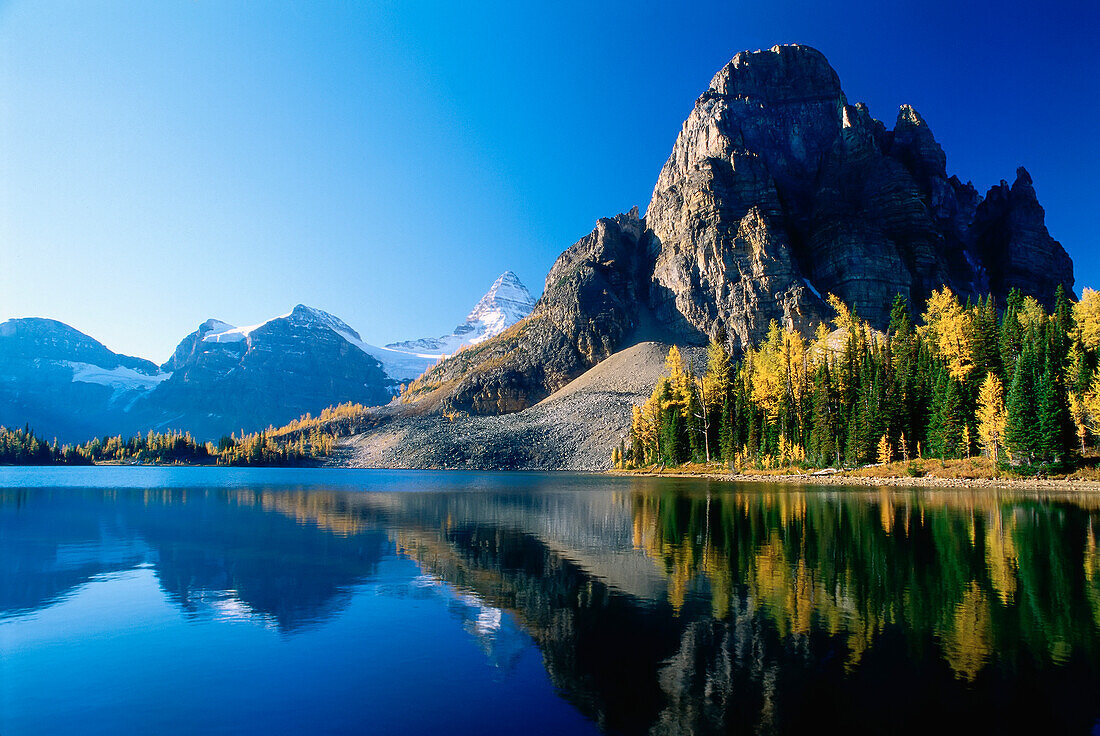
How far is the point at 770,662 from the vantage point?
11.3 meters

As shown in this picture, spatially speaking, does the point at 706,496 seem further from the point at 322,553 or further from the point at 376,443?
the point at 376,443

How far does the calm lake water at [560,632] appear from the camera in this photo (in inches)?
370

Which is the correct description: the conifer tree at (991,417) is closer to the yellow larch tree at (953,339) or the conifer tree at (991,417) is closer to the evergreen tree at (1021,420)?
the evergreen tree at (1021,420)

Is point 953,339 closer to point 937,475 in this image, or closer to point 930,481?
point 937,475

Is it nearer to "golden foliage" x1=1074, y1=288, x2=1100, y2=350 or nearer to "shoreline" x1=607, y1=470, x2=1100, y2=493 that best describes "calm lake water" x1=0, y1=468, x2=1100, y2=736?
"shoreline" x1=607, y1=470, x2=1100, y2=493

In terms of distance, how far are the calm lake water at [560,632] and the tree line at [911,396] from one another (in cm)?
3847

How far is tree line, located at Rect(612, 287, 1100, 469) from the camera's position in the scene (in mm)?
58781

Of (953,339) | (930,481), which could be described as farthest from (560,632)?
(953,339)

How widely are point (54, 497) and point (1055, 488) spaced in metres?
97.8

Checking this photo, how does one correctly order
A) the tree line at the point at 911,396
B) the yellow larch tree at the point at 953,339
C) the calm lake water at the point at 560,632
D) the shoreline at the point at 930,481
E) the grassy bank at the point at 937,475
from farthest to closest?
the yellow larch tree at the point at 953,339 → the tree line at the point at 911,396 → the grassy bank at the point at 937,475 → the shoreline at the point at 930,481 → the calm lake water at the point at 560,632

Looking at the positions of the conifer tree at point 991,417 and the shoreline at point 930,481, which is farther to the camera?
the conifer tree at point 991,417

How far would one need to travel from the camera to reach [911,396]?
244ft

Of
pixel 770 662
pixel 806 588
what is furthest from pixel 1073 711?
pixel 806 588

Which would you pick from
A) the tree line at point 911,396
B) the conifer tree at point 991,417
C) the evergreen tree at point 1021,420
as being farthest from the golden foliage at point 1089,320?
the evergreen tree at point 1021,420
